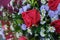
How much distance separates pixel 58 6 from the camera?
82 cm

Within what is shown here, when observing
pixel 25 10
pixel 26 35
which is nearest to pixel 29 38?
pixel 26 35

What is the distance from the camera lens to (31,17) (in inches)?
32.5

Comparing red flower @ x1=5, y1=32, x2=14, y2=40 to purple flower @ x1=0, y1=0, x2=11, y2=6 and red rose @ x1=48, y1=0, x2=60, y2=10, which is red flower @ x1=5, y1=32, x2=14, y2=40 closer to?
purple flower @ x1=0, y1=0, x2=11, y2=6

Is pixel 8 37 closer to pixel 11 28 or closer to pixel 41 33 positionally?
pixel 11 28

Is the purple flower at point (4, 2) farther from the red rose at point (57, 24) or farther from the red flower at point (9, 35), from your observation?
the red rose at point (57, 24)

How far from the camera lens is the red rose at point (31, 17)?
820 millimetres

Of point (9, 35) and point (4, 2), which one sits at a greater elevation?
point (4, 2)

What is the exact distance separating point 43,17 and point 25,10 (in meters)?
0.09

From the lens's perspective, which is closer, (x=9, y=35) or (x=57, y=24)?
(x=57, y=24)

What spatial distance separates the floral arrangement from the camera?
2.71 ft

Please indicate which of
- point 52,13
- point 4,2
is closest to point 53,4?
point 52,13

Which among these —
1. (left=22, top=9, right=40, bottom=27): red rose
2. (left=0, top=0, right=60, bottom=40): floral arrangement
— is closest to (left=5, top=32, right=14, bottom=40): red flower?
(left=0, top=0, right=60, bottom=40): floral arrangement

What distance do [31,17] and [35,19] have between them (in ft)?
0.07

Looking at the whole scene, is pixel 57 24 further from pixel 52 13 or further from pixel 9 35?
pixel 9 35
